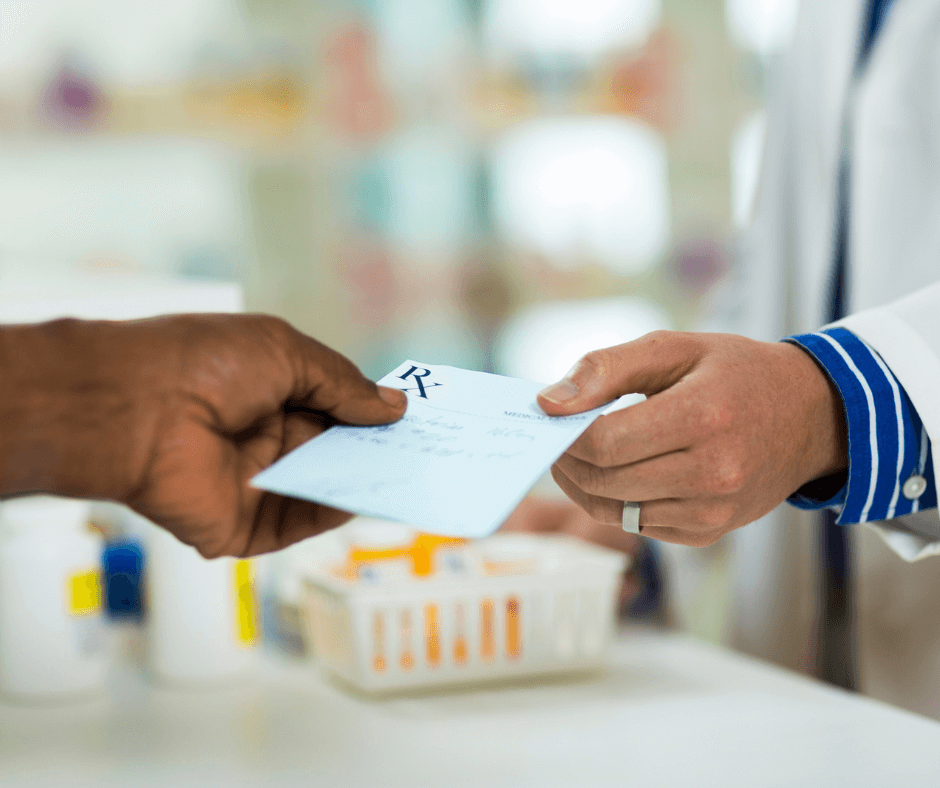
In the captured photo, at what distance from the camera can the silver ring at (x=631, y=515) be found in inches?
31.2

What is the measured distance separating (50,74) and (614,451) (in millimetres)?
2075

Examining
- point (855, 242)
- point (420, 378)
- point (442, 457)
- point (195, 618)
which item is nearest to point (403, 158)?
point (855, 242)

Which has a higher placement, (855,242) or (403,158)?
(403,158)

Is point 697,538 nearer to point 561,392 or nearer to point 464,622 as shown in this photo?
point 561,392

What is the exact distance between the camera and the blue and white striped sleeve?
2.63 feet

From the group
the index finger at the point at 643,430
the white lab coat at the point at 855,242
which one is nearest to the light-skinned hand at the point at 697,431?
the index finger at the point at 643,430

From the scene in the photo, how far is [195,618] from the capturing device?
1.06m

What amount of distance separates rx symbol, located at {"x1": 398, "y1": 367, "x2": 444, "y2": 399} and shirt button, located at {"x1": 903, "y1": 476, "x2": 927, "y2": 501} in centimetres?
42

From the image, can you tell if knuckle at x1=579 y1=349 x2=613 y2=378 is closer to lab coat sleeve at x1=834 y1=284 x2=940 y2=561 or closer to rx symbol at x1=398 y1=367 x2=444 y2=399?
Answer: rx symbol at x1=398 y1=367 x2=444 y2=399

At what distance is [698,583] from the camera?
138 cm

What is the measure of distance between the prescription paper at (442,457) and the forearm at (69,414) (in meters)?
0.10

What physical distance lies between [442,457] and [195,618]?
0.53 meters

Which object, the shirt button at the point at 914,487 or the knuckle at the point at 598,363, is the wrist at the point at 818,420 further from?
the knuckle at the point at 598,363

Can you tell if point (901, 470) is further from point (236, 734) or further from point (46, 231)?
point (46, 231)
